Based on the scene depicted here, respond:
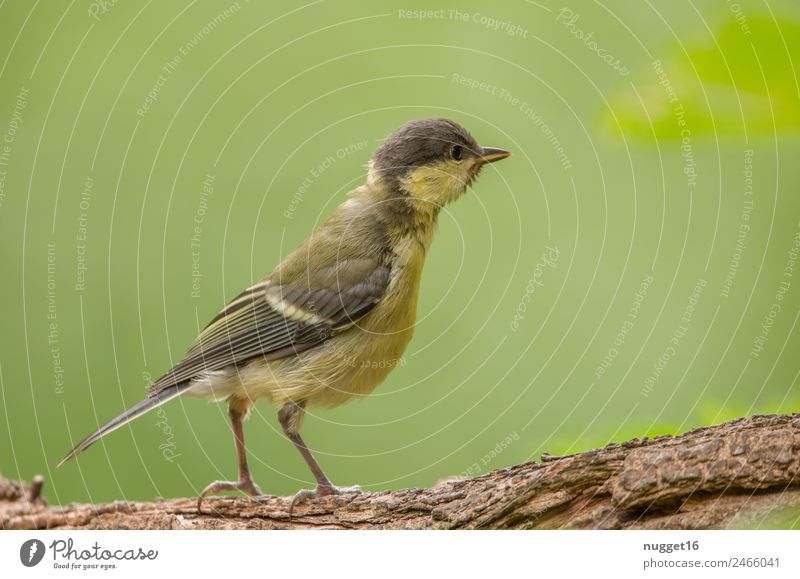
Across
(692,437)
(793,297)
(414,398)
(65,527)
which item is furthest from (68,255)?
(793,297)

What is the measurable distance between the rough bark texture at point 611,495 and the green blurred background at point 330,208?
0.32m

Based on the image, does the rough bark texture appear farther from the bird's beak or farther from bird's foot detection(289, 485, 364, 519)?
the bird's beak

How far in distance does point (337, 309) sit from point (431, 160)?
32.9 inches

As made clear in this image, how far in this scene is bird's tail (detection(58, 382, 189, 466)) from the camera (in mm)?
3590

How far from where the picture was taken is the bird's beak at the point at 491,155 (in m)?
4.04

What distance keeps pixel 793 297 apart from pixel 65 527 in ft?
10.9

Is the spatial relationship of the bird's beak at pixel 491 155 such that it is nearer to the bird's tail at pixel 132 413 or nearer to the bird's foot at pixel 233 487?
the bird's tail at pixel 132 413

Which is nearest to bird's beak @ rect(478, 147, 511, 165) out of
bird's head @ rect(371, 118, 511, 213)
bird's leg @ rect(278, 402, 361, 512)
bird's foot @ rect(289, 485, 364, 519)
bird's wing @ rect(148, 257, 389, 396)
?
bird's head @ rect(371, 118, 511, 213)

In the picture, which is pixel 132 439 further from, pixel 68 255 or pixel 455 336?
pixel 455 336

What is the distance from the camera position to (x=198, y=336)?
4.15m

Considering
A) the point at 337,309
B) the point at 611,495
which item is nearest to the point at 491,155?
the point at 337,309
